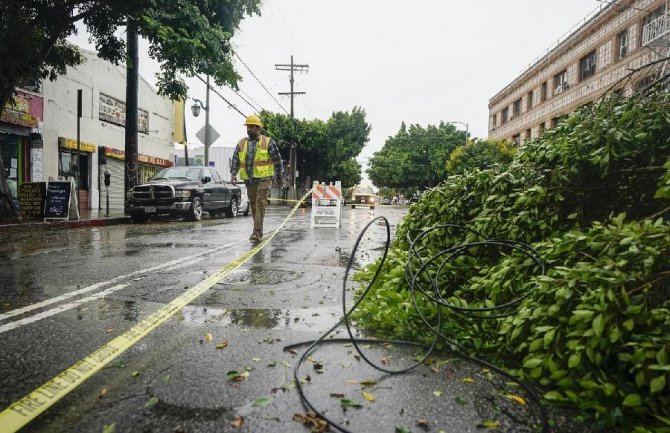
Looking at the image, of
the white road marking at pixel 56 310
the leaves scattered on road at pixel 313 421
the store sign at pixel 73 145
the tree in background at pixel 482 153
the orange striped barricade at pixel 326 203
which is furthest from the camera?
the tree in background at pixel 482 153

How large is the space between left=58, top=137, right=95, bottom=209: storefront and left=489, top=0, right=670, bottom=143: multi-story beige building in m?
19.5

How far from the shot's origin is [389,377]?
2.53 meters

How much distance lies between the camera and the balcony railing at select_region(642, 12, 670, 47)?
763 inches

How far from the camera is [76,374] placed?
2449 millimetres

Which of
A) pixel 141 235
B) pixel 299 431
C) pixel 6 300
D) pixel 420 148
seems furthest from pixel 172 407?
pixel 420 148

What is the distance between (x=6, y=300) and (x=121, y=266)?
1795 mm

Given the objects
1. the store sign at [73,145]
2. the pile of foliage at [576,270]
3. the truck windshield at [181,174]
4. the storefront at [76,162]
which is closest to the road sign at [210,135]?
the store sign at [73,145]

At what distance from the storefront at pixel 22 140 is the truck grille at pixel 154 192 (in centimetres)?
605

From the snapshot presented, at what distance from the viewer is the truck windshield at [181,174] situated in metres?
15.1

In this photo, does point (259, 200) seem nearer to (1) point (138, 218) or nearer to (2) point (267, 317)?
(2) point (267, 317)

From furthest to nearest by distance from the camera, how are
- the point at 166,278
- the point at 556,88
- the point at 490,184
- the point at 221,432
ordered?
the point at 556,88
the point at 166,278
the point at 490,184
the point at 221,432

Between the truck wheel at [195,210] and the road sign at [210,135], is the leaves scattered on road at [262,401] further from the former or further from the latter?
the road sign at [210,135]

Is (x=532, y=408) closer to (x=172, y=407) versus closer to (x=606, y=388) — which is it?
(x=606, y=388)

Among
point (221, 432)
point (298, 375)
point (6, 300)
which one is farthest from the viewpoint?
point (6, 300)
